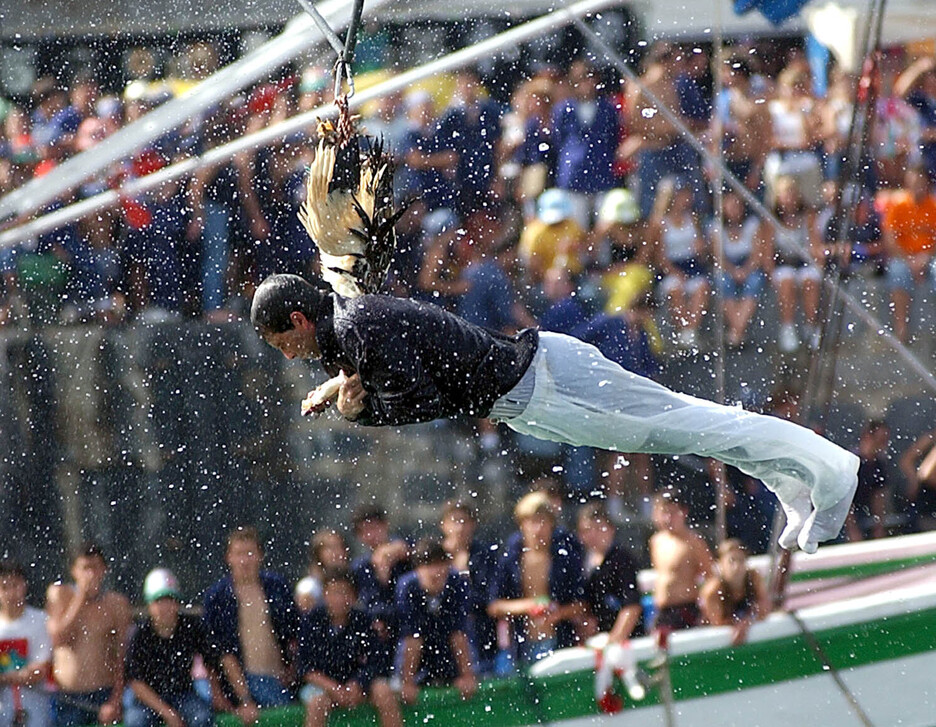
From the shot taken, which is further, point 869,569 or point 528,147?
point 528,147

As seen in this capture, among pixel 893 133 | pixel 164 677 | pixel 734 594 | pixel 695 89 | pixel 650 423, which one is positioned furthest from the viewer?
pixel 893 133

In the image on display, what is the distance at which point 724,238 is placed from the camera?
295 inches

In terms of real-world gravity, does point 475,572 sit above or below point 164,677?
above

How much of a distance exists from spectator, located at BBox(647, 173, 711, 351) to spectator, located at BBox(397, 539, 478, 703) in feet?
5.25

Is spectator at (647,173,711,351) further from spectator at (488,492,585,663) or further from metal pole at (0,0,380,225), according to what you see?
metal pole at (0,0,380,225)

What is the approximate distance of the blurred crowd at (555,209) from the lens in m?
7.46

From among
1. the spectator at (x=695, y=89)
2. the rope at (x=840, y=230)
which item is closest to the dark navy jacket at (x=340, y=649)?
the rope at (x=840, y=230)

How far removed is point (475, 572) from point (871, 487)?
1.86 m

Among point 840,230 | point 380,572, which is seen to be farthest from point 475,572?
point 840,230

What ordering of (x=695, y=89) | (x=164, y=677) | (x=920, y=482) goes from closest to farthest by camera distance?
(x=164, y=677)
(x=920, y=482)
(x=695, y=89)

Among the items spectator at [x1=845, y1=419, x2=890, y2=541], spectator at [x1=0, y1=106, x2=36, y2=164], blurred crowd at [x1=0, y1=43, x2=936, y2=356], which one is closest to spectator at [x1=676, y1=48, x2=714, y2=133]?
blurred crowd at [x1=0, y1=43, x2=936, y2=356]

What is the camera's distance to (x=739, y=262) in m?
7.52

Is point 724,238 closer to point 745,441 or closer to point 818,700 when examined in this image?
point 818,700

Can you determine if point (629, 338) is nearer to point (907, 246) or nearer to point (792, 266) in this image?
point (792, 266)
